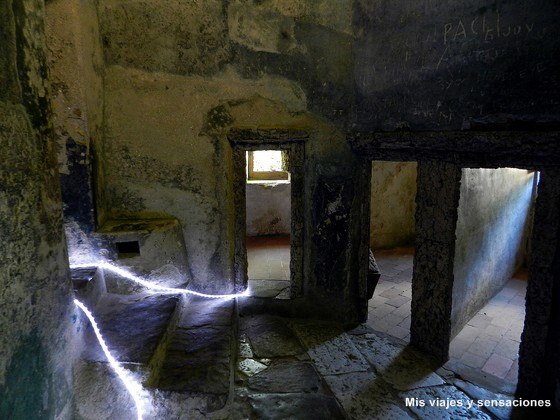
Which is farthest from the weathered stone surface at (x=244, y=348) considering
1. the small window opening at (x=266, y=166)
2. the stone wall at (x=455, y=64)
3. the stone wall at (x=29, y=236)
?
the small window opening at (x=266, y=166)

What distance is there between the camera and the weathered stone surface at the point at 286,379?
11.6 feet

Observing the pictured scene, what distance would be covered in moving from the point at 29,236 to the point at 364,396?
3320 millimetres

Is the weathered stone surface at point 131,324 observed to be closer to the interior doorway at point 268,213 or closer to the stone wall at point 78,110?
the stone wall at point 78,110

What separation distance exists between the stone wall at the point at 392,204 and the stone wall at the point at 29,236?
7.60 m

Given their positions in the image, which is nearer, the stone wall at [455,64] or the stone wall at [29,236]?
the stone wall at [29,236]

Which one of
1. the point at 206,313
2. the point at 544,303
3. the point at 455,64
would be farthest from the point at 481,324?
the point at 206,313

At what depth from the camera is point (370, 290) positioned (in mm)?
5199

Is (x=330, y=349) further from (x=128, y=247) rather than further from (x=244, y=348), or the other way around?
(x=128, y=247)

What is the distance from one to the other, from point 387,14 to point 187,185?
10.5 feet

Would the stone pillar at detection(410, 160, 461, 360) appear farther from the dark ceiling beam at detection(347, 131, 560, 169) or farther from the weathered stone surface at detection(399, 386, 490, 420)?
the weathered stone surface at detection(399, 386, 490, 420)

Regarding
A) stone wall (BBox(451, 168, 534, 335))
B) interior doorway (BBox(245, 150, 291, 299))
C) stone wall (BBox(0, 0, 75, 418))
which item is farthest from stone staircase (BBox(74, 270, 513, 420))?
interior doorway (BBox(245, 150, 291, 299))

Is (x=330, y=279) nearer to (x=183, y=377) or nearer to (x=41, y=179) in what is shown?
(x=183, y=377)

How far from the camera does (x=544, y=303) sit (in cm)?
329

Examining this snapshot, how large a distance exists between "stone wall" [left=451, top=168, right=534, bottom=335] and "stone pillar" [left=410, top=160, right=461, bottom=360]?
1.96 feet
